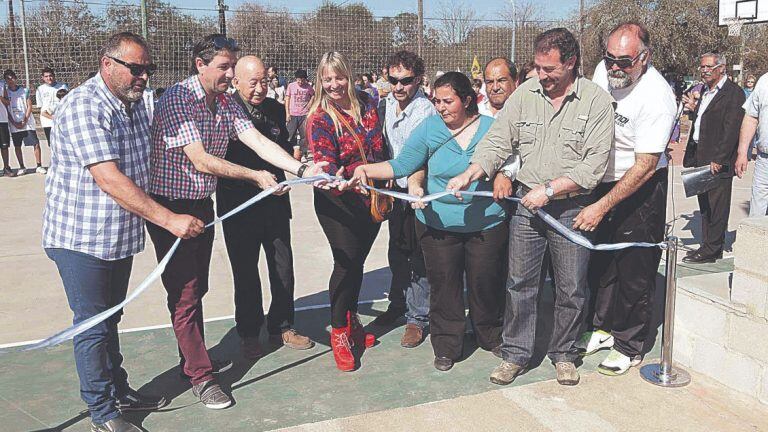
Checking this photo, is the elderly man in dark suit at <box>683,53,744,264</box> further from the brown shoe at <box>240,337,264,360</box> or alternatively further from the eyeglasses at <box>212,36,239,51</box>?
the eyeglasses at <box>212,36,239,51</box>

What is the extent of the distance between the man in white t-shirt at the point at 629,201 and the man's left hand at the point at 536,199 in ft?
0.87

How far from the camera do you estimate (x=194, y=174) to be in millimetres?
4102

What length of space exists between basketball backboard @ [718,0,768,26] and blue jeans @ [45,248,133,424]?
38.0 ft

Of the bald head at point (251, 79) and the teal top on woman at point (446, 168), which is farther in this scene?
the bald head at point (251, 79)

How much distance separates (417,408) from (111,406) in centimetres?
160

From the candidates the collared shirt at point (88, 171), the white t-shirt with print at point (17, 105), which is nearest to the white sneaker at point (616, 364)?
the collared shirt at point (88, 171)

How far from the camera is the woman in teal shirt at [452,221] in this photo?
176 inches

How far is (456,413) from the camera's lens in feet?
13.2

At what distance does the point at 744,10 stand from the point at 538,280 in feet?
38.1

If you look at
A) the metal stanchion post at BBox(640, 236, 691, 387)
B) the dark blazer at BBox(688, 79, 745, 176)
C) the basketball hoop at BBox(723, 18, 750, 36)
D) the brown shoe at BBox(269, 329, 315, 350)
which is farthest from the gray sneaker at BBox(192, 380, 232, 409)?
the basketball hoop at BBox(723, 18, 750, 36)

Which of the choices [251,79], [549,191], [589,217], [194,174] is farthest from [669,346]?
[251,79]

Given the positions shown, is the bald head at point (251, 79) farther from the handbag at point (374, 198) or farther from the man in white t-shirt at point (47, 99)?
the man in white t-shirt at point (47, 99)

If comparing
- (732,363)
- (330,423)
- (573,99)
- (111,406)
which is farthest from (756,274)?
(111,406)

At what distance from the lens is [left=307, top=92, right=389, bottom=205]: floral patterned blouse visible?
14.7 ft
